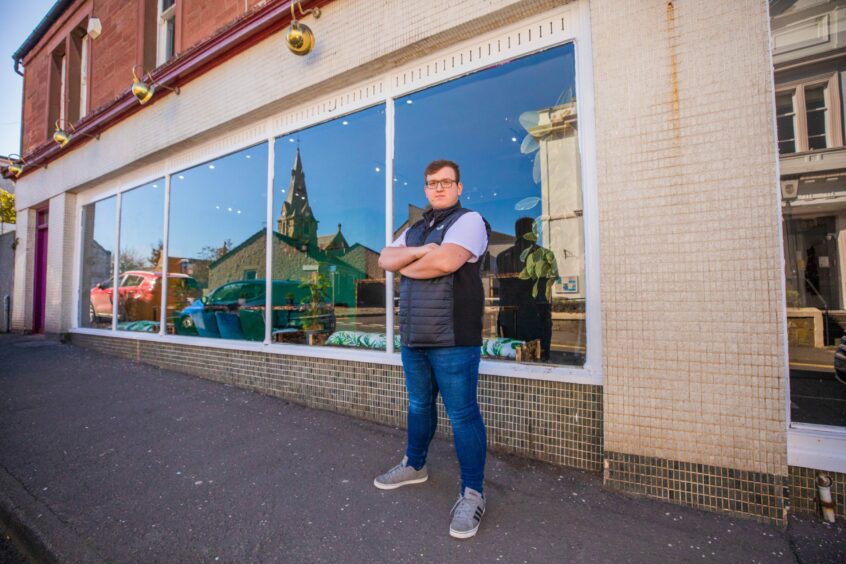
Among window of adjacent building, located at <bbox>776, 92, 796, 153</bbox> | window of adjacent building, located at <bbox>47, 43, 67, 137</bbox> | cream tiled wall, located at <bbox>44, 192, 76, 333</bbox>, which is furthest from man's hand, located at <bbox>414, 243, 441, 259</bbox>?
window of adjacent building, located at <bbox>47, 43, 67, 137</bbox>

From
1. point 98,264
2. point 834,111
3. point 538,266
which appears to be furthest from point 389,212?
point 98,264

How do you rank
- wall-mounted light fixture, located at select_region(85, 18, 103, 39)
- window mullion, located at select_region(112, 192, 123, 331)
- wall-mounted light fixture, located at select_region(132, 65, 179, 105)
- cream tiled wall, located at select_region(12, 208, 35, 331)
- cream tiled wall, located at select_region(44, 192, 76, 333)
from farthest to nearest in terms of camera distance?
1. cream tiled wall, located at select_region(12, 208, 35, 331)
2. cream tiled wall, located at select_region(44, 192, 76, 333)
3. wall-mounted light fixture, located at select_region(85, 18, 103, 39)
4. window mullion, located at select_region(112, 192, 123, 331)
5. wall-mounted light fixture, located at select_region(132, 65, 179, 105)

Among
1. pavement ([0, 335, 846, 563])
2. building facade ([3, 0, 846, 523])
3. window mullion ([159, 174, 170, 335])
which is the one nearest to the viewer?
pavement ([0, 335, 846, 563])

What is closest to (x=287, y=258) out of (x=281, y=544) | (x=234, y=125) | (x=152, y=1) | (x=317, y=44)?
(x=234, y=125)

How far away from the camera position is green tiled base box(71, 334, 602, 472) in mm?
2947

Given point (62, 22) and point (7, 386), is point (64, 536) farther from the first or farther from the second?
point (62, 22)

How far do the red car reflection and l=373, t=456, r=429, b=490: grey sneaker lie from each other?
5271 mm

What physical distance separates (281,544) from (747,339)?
2.80m

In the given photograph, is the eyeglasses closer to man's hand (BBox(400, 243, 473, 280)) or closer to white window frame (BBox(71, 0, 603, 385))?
man's hand (BBox(400, 243, 473, 280))

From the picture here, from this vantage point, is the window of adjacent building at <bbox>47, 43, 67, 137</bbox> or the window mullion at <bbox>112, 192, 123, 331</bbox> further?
the window of adjacent building at <bbox>47, 43, 67, 137</bbox>

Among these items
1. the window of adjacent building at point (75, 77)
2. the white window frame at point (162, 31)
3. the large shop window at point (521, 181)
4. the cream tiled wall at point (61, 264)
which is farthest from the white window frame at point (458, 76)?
the window of adjacent building at point (75, 77)

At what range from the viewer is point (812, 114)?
12.9 feet

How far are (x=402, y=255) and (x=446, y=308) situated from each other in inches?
15.9

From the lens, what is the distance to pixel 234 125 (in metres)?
5.49
